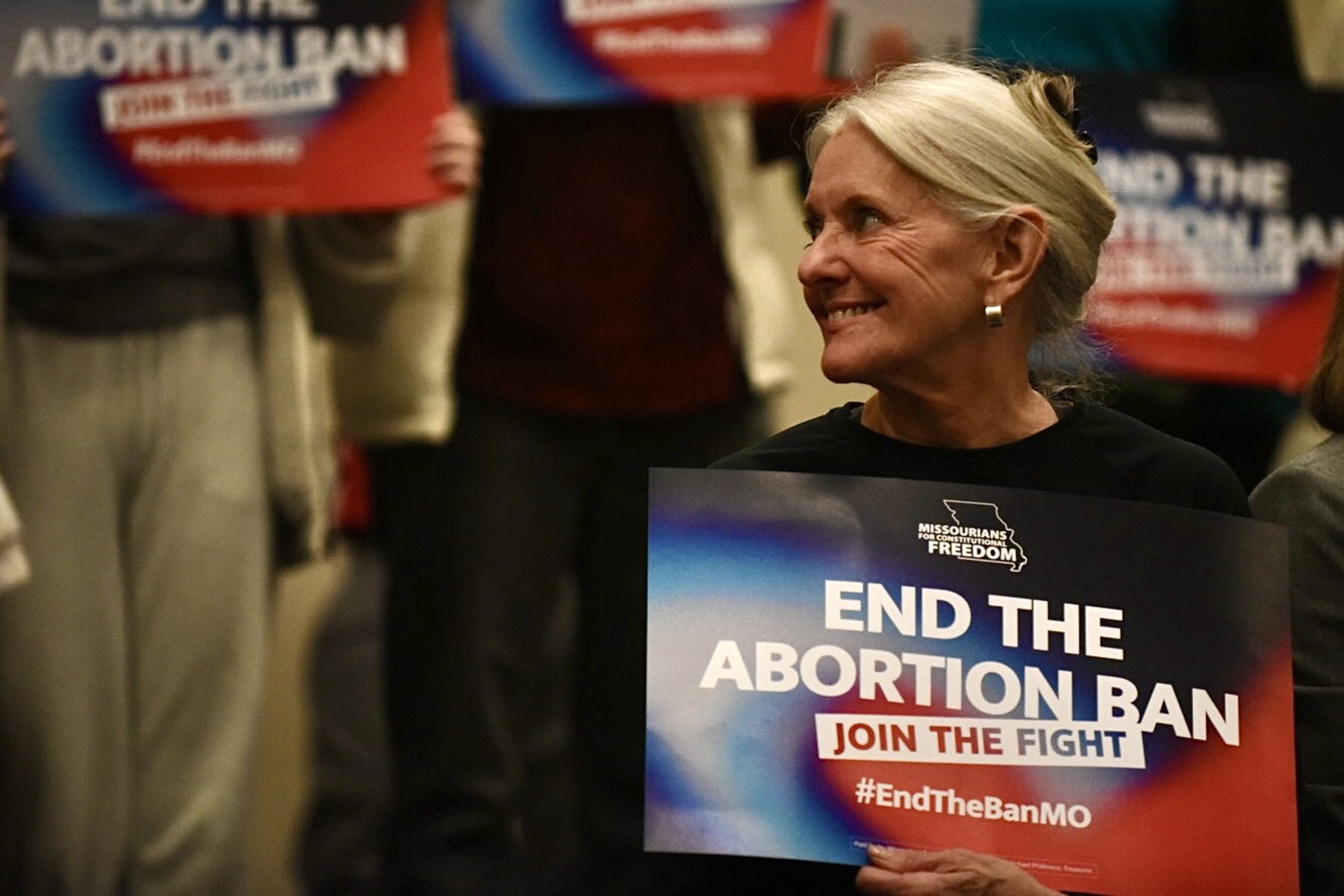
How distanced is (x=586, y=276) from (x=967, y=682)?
1.65m

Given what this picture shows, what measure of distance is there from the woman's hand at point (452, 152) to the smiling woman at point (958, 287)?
1086 mm

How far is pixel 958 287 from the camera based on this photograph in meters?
1.97

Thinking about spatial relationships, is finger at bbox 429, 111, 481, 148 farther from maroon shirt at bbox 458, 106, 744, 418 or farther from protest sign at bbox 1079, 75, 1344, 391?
protest sign at bbox 1079, 75, 1344, 391

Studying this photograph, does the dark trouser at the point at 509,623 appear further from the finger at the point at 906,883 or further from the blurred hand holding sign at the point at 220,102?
the finger at the point at 906,883

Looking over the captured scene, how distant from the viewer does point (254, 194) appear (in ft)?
9.86

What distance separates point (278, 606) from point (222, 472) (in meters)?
1.60

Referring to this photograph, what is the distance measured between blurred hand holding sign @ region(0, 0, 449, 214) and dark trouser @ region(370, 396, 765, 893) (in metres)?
0.48

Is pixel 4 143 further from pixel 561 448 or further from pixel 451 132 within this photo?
pixel 561 448

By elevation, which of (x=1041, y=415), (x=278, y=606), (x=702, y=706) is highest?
(x=1041, y=415)

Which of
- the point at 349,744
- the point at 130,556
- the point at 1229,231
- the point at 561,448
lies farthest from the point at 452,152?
the point at 349,744

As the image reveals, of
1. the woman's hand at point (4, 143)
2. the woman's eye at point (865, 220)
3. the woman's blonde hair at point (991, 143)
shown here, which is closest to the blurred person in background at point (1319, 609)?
the woman's blonde hair at point (991, 143)

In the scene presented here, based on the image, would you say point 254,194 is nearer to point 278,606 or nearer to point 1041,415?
point 1041,415

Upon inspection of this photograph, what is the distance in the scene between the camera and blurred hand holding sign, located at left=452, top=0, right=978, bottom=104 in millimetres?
3150

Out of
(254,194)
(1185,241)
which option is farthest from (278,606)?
(1185,241)
